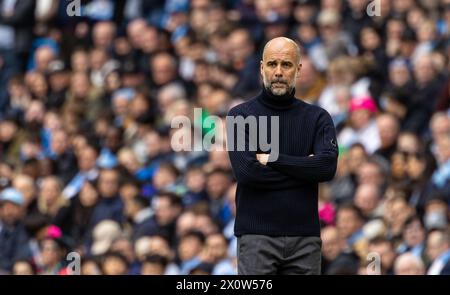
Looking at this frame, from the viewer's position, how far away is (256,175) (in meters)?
8.48

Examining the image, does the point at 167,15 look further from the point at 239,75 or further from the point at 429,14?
the point at 429,14

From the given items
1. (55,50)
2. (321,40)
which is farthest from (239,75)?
(55,50)

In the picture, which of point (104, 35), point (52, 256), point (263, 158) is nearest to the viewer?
point (263, 158)

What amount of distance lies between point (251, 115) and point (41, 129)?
32.1 feet

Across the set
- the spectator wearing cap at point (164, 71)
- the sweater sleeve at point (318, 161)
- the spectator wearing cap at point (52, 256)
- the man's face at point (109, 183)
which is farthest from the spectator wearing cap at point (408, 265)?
the spectator wearing cap at point (164, 71)

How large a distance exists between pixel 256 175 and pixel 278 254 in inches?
16.8

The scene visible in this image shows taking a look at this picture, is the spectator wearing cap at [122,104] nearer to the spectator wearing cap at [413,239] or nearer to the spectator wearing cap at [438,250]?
the spectator wearing cap at [413,239]

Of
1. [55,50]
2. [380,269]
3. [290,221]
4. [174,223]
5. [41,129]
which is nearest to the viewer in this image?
[290,221]

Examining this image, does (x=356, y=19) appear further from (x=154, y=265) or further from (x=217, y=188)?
(x=154, y=265)

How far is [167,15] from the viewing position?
19.1 m

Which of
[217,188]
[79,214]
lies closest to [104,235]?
[79,214]

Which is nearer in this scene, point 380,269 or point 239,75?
point 380,269

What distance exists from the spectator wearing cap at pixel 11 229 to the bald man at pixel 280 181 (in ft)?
21.8

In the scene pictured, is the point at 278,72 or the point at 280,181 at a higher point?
the point at 278,72
